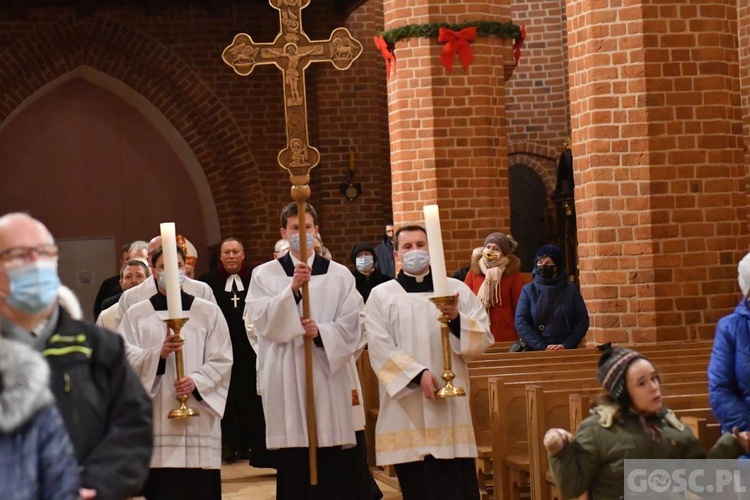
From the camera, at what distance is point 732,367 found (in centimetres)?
530

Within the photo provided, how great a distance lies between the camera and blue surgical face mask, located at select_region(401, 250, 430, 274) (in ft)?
21.2

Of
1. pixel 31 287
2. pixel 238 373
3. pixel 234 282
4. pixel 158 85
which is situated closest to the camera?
pixel 31 287

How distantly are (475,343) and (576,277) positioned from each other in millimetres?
11840

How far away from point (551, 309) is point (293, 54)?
10.2 feet

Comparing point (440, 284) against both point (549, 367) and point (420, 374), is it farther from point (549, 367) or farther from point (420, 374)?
point (549, 367)

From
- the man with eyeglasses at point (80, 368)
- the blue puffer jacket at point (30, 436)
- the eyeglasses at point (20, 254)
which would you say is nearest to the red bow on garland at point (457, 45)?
the man with eyeglasses at point (80, 368)

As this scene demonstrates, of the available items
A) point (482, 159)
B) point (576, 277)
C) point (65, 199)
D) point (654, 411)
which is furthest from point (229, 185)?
point (654, 411)

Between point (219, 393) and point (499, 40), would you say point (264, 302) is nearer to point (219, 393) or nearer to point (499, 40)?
point (219, 393)

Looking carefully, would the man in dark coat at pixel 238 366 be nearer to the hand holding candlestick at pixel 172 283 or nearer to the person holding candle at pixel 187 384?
the person holding candle at pixel 187 384

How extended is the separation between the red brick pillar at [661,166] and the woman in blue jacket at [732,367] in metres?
3.66

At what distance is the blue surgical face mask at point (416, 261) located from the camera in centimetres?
646

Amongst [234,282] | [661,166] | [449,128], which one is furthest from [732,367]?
[449,128]

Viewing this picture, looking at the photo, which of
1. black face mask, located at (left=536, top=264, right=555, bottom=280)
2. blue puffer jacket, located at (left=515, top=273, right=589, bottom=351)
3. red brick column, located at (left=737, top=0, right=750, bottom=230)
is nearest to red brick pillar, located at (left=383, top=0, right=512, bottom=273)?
blue puffer jacket, located at (left=515, top=273, right=589, bottom=351)

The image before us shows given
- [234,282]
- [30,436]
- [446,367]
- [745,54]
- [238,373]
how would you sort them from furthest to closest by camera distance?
[745,54], [238,373], [234,282], [446,367], [30,436]
